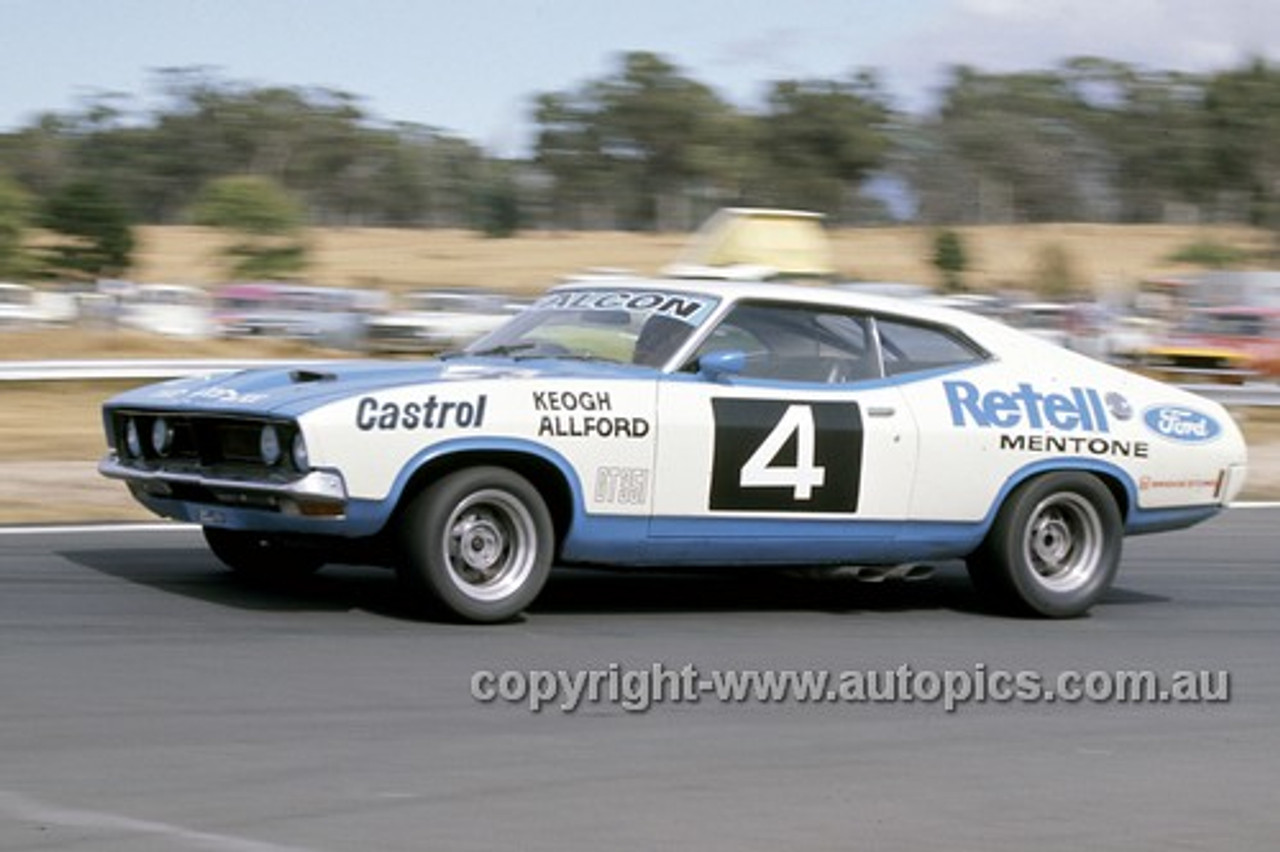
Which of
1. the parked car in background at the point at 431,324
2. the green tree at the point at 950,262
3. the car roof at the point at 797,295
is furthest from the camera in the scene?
the green tree at the point at 950,262

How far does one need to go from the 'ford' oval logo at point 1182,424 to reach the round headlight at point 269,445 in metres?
3.91

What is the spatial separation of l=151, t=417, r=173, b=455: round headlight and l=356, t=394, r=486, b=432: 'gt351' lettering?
987 mm

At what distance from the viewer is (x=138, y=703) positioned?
6.65m

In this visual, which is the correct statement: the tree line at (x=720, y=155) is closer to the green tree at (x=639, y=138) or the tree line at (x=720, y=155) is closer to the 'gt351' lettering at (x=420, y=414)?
the green tree at (x=639, y=138)

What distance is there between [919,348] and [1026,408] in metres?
0.53

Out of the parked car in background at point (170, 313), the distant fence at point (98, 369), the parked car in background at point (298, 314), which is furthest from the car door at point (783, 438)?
the parked car in background at point (170, 313)

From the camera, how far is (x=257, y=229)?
194 feet

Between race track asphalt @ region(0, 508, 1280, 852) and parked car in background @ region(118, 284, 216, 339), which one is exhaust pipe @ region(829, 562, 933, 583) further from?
parked car in background @ region(118, 284, 216, 339)

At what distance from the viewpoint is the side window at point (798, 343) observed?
8828 millimetres

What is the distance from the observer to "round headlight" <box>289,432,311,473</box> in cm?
776

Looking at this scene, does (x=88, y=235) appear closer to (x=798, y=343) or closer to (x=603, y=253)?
(x=603, y=253)

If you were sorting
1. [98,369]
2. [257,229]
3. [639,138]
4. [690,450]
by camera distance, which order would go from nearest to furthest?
[690,450], [98,369], [257,229], [639,138]

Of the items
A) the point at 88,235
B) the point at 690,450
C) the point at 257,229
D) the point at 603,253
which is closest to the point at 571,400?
the point at 690,450

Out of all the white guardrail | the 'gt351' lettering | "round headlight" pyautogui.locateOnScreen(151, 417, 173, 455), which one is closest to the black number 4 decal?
the 'gt351' lettering
